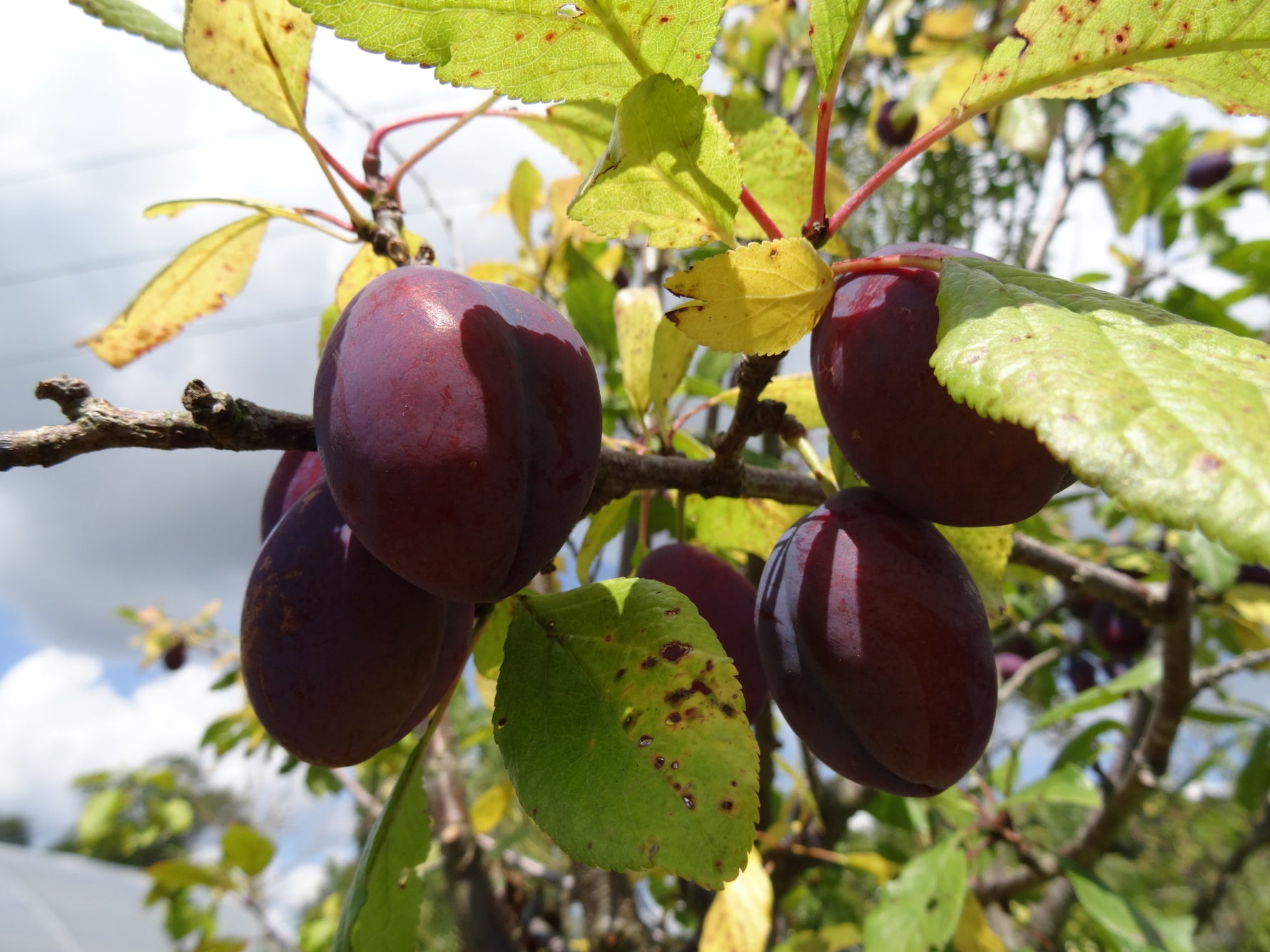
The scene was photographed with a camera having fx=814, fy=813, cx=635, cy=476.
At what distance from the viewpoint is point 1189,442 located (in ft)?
0.99

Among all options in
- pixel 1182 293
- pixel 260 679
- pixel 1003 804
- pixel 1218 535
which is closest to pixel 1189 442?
pixel 1218 535

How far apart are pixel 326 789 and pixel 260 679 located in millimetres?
1908

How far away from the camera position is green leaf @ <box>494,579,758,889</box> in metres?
0.42

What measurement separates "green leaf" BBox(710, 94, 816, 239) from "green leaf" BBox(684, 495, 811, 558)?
30cm

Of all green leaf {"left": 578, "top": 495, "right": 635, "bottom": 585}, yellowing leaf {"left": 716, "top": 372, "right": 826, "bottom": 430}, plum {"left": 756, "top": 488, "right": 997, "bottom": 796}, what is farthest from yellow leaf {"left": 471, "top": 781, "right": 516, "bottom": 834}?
plum {"left": 756, "top": 488, "right": 997, "bottom": 796}

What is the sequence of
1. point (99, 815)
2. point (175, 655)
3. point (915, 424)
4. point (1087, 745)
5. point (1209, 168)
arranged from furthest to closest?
point (175, 655) → point (99, 815) → point (1209, 168) → point (1087, 745) → point (915, 424)

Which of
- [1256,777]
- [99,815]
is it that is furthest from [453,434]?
[99,815]

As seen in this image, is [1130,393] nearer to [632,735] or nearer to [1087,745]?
[632,735]

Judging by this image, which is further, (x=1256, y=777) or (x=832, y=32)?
(x=1256, y=777)

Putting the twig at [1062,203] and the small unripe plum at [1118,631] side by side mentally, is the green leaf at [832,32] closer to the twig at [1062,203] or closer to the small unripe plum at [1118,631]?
the twig at [1062,203]

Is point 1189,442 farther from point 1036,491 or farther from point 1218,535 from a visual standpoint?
point 1036,491

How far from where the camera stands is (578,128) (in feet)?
2.80

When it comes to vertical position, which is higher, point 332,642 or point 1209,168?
point 1209,168

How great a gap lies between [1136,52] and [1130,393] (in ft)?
0.94
